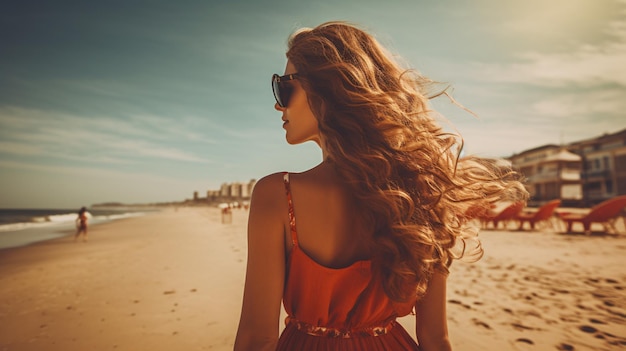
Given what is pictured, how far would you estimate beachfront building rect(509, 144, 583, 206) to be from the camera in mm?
35181

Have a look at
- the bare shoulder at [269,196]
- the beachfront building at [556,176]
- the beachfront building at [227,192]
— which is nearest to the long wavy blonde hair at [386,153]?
the bare shoulder at [269,196]

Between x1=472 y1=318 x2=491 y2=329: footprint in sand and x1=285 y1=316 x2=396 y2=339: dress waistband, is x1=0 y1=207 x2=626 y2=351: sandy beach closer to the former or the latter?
x1=472 y1=318 x2=491 y2=329: footprint in sand

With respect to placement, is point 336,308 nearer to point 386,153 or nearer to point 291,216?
point 291,216

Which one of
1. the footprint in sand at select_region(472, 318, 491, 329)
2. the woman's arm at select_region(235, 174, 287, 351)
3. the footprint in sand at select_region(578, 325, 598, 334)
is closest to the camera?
the woman's arm at select_region(235, 174, 287, 351)

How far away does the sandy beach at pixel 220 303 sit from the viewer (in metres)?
3.26

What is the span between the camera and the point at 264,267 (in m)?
0.94

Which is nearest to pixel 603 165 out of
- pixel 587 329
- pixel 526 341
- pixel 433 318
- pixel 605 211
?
pixel 605 211

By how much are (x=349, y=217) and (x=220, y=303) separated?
4.17 meters

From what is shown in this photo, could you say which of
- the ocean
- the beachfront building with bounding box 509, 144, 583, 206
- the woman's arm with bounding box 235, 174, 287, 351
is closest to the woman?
the woman's arm with bounding box 235, 174, 287, 351

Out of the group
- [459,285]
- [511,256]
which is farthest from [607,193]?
[459,285]

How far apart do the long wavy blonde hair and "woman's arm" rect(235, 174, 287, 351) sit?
0.85ft

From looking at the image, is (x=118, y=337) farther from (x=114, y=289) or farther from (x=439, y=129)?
(x=439, y=129)

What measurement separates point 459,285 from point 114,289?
20.2 feet

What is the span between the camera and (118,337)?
137 inches
